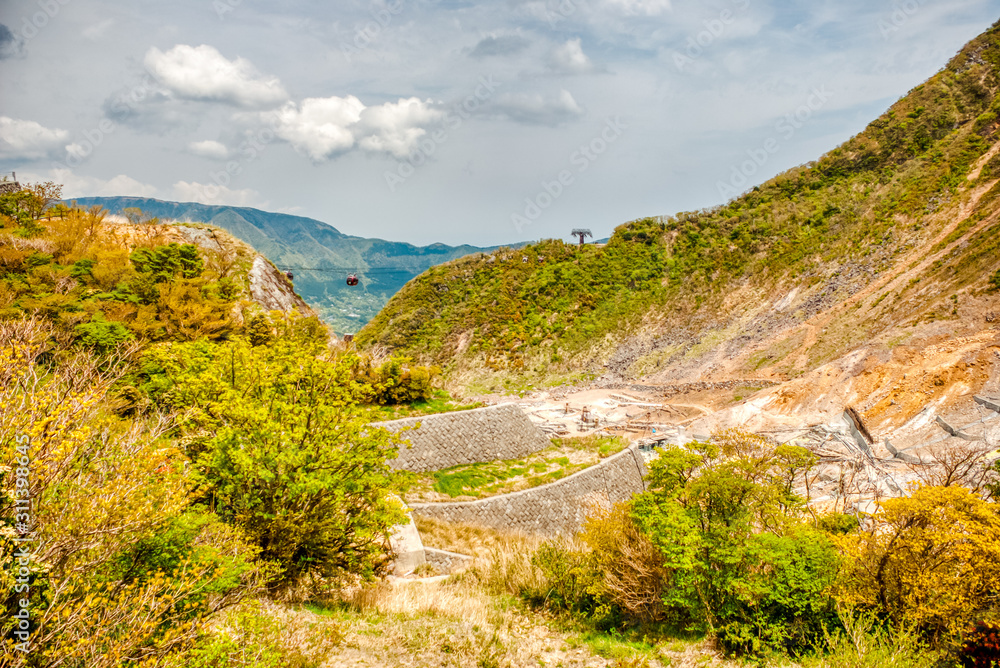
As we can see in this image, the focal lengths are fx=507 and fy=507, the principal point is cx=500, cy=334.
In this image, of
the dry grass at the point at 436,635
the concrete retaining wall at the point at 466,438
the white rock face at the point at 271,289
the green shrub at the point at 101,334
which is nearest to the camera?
the dry grass at the point at 436,635

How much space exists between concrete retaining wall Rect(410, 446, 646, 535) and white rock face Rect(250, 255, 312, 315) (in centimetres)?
1624

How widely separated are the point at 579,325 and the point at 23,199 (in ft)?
132

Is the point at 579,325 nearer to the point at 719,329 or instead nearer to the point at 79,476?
the point at 719,329

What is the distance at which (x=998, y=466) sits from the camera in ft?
42.4

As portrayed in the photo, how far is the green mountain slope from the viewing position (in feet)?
110

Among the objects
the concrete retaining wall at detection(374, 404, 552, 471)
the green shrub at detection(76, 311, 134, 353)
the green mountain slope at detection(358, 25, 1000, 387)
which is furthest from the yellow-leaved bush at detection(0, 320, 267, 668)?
the green mountain slope at detection(358, 25, 1000, 387)

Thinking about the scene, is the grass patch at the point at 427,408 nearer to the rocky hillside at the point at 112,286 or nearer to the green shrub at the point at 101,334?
the rocky hillside at the point at 112,286

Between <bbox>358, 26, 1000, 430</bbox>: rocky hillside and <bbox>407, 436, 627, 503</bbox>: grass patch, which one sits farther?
<bbox>358, 26, 1000, 430</bbox>: rocky hillside

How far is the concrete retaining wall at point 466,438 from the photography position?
65.9ft

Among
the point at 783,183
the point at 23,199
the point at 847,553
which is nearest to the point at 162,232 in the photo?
the point at 23,199

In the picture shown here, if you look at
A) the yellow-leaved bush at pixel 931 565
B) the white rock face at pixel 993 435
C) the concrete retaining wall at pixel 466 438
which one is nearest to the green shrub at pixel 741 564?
the yellow-leaved bush at pixel 931 565

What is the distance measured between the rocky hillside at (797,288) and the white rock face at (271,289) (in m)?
17.8

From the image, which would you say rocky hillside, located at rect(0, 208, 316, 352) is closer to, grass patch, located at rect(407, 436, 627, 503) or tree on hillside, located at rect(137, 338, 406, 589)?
grass patch, located at rect(407, 436, 627, 503)

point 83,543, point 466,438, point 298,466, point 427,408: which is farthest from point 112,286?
point 83,543
